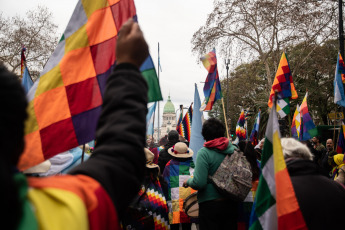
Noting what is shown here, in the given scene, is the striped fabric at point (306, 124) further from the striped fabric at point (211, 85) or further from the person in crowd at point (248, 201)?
the person in crowd at point (248, 201)

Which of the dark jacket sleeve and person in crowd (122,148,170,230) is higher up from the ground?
the dark jacket sleeve

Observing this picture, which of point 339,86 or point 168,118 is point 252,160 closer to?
point 339,86

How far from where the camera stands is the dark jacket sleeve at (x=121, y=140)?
0.99 metres

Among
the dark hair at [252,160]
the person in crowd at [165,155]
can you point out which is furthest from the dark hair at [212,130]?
the person in crowd at [165,155]

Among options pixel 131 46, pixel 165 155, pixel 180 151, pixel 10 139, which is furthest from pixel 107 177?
pixel 165 155

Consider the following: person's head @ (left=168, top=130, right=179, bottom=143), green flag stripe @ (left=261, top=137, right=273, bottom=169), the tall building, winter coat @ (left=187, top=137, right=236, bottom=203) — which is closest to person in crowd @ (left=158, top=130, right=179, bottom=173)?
person's head @ (left=168, top=130, right=179, bottom=143)

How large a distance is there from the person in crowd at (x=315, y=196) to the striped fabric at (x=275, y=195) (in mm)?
175

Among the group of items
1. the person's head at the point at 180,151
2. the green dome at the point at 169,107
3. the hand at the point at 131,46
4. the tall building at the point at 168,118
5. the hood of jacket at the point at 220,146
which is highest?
the hand at the point at 131,46

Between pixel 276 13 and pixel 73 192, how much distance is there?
21521 millimetres

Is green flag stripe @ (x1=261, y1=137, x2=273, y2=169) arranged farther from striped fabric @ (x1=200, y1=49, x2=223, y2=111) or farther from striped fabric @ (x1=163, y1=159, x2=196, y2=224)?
striped fabric @ (x1=200, y1=49, x2=223, y2=111)

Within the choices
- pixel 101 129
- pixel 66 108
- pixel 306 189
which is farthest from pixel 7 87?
pixel 306 189

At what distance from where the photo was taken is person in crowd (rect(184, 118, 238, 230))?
3877 millimetres

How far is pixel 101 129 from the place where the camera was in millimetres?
1097

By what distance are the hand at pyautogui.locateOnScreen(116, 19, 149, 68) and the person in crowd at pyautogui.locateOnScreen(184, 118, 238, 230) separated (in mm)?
2842
